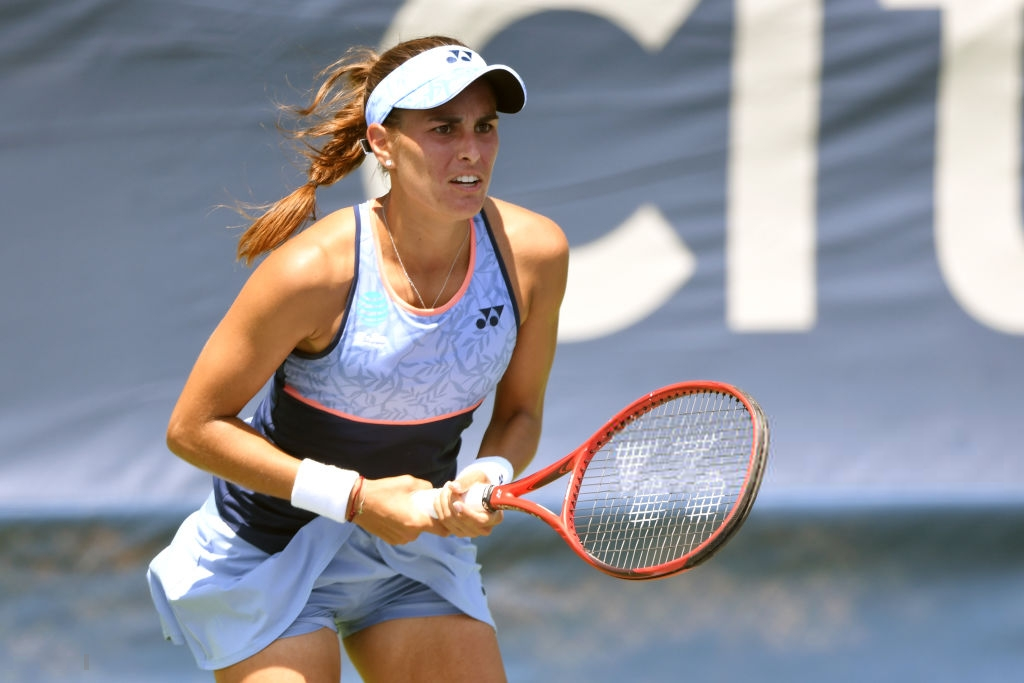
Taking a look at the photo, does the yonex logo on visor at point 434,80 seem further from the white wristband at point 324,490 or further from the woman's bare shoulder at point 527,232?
the white wristband at point 324,490

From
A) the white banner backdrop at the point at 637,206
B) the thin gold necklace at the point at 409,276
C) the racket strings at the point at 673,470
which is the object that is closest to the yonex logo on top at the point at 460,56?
the thin gold necklace at the point at 409,276

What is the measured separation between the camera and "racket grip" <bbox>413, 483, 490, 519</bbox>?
2053 millimetres

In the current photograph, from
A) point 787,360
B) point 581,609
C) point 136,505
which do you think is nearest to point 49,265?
point 136,505

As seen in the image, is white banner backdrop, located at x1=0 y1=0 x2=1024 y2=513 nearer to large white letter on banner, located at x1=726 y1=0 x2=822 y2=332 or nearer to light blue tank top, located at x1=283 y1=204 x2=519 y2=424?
large white letter on banner, located at x1=726 y1=0 x2=822 y2=332

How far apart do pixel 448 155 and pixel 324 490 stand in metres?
0.59

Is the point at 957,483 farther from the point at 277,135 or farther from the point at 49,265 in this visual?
the point at 49,265

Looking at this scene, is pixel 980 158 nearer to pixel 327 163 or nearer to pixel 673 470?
pixel 673 470

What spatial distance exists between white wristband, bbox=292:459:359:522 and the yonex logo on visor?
0.60 meters

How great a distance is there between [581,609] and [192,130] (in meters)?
1.82

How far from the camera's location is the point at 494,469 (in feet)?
7.24

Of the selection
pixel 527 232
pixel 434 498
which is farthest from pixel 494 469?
pixel 527 232

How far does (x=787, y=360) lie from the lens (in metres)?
3.73

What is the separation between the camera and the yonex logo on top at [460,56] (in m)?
2.11

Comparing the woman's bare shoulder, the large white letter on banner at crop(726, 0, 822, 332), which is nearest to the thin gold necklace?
the woman's bare shoulder
